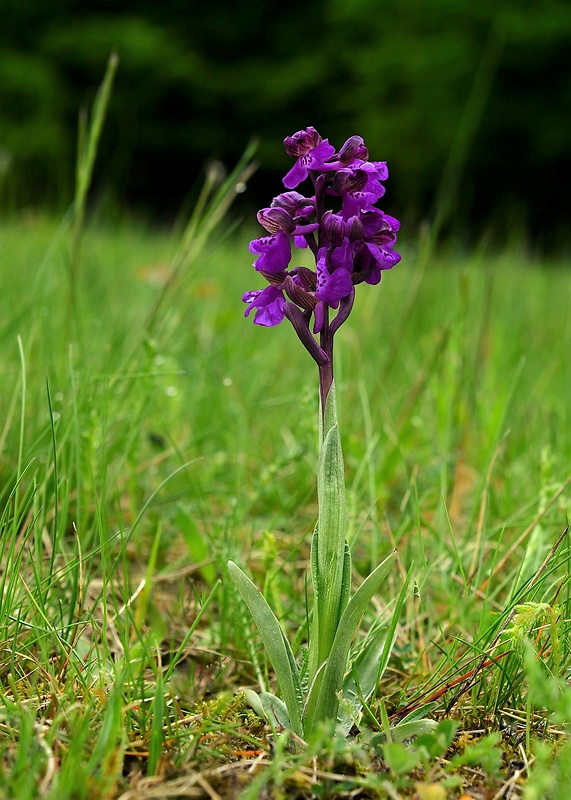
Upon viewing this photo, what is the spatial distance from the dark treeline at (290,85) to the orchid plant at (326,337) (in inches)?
485

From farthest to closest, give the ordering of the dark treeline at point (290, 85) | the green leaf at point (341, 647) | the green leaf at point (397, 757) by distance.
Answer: the dark treeline at point (290, 85), the green leaf at point (341, 647), the green leaf at point (397, 757)

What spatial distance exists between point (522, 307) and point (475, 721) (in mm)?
3370

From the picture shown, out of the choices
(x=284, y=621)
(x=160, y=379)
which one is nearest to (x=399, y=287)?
(x=160, y=379)

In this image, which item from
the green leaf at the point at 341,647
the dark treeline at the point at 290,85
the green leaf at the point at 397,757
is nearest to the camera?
the green leaf at the point at 397,757

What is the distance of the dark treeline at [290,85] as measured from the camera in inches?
564

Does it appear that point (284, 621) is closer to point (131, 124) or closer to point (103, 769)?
point (103, 769)

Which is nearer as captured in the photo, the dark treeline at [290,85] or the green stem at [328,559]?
the green stem at [328,559]

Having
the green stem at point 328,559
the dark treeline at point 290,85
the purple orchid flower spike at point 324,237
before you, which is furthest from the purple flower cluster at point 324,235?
the dark treeline at point 290,85

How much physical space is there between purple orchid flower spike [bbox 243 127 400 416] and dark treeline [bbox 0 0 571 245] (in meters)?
12.3

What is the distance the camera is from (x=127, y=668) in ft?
3.08

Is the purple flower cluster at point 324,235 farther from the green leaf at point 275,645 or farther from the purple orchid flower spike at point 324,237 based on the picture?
the green leaf at point 275,645

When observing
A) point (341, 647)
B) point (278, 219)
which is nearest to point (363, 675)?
point (341, 647)

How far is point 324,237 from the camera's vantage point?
38.7 inches

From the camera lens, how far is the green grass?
2.93ft
